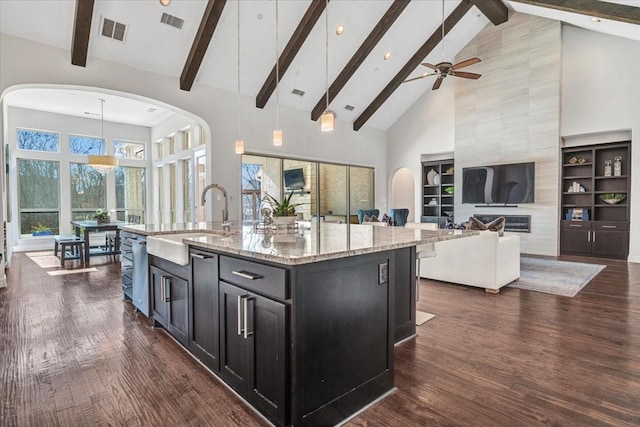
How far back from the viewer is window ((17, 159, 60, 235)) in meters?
8.51

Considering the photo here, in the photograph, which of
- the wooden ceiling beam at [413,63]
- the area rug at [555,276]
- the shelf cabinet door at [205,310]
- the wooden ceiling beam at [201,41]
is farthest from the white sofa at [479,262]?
the wooden ceiling beam at [413,63]

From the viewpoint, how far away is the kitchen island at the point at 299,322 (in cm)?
167

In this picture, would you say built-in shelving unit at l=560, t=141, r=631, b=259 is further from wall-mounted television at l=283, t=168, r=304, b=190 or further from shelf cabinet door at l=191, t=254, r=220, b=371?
shelf cabinet door at l=191, t=254, r=220, b=371

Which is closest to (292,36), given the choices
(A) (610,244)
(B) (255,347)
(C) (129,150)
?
Result: (B) (255,347)

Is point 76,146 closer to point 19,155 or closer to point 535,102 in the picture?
point 19,155

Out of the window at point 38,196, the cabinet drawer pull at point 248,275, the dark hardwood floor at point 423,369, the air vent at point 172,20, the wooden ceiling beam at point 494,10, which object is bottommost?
the dark hardwood floor at point 423,369

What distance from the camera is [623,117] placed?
662cm

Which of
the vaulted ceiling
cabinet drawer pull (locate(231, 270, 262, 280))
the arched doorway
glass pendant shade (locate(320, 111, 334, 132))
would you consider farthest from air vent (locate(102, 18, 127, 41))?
the arched doorway

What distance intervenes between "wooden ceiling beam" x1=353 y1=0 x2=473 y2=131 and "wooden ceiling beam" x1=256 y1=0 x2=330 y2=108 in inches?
125

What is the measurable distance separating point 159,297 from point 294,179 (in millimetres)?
5735

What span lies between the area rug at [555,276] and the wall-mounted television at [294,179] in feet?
17.0

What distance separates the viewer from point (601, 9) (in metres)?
4.75

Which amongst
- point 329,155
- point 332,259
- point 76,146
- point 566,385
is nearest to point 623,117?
point 329,155

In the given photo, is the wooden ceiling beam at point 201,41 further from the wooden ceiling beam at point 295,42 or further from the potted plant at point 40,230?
the potted plant at point 40,230
